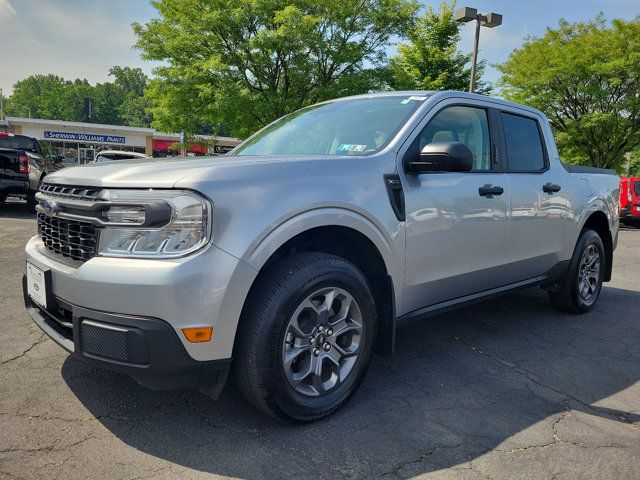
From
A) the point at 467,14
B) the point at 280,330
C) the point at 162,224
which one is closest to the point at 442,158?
the point at 280,330

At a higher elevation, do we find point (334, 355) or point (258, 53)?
point (258, 53)

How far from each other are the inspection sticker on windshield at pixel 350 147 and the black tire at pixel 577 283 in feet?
8.71

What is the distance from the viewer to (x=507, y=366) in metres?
3.58

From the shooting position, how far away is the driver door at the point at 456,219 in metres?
3.07

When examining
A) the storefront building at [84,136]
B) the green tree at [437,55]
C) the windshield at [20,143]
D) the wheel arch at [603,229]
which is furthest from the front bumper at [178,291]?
the storefront building at [84,136]

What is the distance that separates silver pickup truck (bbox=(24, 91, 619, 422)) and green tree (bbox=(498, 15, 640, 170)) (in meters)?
20.4

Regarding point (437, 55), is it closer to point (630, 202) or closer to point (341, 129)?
point (630, 202)

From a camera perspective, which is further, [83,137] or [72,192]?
[83,137]

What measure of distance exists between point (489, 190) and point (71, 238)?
262cm

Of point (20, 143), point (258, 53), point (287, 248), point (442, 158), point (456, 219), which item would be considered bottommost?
point (287, 248)

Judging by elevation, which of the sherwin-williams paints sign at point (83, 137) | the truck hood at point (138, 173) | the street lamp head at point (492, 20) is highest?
the street lamp head at point (492, 20)

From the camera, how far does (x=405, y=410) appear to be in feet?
9.32

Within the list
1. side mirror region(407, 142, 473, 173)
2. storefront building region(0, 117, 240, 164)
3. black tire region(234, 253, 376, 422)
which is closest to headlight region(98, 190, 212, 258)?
black tire region(234, 253, 376, 422)

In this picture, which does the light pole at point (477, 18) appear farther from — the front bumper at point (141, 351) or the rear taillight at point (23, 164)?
the front bumper at point (141, 351)
